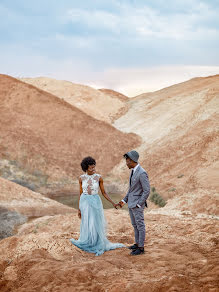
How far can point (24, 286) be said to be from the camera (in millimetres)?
4934

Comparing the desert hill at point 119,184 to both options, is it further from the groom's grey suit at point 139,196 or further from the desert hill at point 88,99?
→ the desert hill at point 88,99

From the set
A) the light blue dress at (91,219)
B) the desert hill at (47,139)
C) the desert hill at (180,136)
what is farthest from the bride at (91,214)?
the desert hill at (47,139)

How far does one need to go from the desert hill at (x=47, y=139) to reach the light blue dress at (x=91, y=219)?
1842cm

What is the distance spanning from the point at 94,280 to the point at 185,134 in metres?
23.6

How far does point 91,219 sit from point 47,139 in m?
24.5

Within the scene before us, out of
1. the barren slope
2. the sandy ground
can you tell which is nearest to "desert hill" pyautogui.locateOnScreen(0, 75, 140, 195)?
the barren slope

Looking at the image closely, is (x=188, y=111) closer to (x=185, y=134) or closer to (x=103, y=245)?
(x=185, y=134)

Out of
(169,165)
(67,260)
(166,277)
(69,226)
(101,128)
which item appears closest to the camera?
(166,277)

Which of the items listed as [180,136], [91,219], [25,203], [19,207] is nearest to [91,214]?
[91,219]

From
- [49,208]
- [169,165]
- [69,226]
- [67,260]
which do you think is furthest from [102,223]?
[169,165]

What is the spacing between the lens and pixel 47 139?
98.6ft

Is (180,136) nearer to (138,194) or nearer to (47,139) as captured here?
(47,139)

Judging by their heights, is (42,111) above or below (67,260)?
above

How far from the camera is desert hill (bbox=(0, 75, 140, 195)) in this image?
2591 cm
